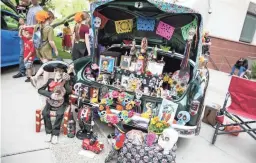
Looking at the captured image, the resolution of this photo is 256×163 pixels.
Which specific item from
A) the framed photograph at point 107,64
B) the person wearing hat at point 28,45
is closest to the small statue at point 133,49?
the framed photograph at point 107,64

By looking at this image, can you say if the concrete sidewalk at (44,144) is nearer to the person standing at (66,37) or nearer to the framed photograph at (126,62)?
the framed photograph at (126,62)

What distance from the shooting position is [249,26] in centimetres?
1434

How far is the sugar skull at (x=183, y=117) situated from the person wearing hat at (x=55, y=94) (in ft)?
5.33

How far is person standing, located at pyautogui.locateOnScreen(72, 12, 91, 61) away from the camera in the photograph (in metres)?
5.22

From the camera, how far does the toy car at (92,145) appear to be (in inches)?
123

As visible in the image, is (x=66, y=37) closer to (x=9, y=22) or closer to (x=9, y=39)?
(x=9, y=22)

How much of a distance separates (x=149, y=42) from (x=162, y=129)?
1.81 m

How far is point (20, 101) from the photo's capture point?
171 inches

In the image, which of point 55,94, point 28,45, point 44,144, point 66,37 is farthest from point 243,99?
point 66,37

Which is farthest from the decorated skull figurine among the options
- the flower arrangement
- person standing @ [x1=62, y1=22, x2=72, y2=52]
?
person standing @ [x1=62, y1=22, x2=72, y2=52]

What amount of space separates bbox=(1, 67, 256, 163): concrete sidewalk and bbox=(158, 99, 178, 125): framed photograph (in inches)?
26.0

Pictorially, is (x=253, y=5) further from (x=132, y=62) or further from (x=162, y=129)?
(x=162, y=129)

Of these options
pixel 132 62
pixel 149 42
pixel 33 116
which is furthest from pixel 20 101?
pixel 149 42

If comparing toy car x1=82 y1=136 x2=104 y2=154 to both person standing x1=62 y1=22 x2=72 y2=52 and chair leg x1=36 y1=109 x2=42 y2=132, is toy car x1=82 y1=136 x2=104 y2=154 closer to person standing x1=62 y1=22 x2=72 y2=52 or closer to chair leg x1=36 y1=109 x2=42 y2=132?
chair leg x1=36 y1=109 x2=42 y2=132
